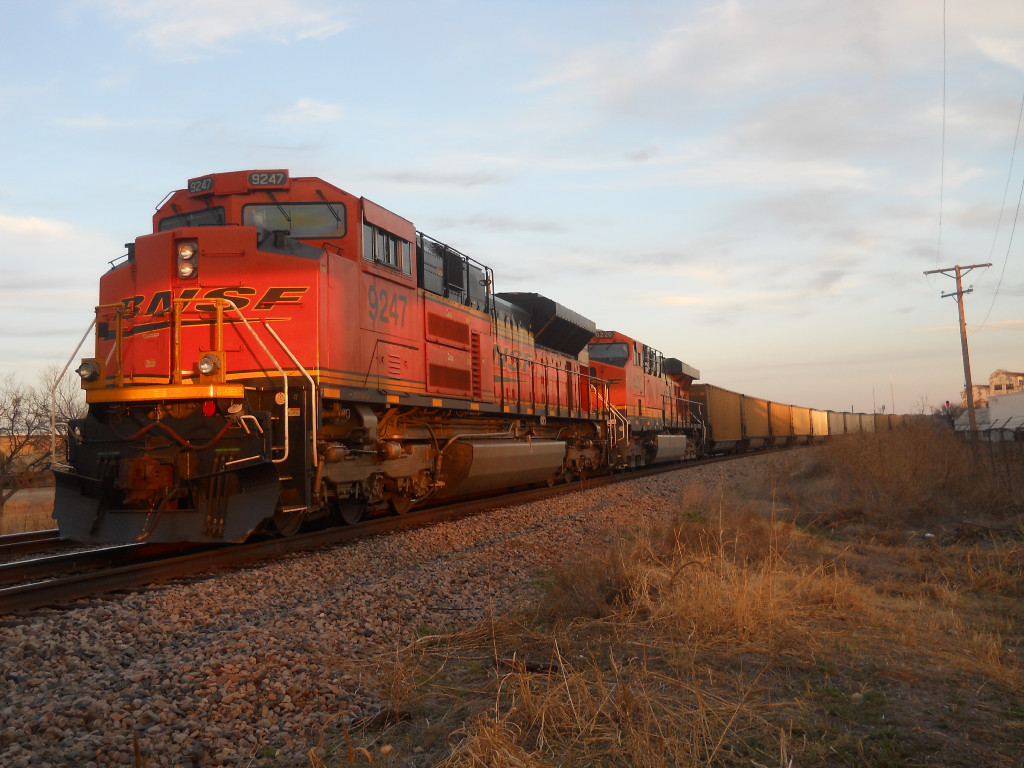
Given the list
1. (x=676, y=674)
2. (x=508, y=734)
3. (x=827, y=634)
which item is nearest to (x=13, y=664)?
(x=508, y=734)

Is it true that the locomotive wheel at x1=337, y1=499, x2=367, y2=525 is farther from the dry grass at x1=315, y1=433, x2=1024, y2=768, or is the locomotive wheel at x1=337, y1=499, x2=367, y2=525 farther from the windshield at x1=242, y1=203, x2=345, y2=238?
the dry grass at x1=315, y1=433, x2=1024, y2=768

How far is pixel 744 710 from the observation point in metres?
3.36

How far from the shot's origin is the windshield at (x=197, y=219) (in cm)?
880

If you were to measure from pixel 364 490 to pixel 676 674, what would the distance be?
6.00m

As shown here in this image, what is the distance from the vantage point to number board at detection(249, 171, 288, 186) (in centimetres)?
875

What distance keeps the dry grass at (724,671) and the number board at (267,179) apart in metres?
5.36

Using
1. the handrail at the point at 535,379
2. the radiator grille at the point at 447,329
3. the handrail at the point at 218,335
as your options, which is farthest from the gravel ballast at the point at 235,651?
the handrail at the point at 535,379

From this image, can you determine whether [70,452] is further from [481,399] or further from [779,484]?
[779,484]

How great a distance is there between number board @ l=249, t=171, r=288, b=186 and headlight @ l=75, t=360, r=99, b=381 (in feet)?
8.58

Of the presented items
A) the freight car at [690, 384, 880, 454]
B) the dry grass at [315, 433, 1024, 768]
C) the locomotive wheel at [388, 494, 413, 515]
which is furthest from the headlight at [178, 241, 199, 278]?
the freight car at [690, 384, 880, 454]

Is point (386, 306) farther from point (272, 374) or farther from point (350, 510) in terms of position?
point (350, 510)

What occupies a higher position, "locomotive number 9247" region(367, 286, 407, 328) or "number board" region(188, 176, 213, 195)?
"number board" region(188, 176, 213, 195)

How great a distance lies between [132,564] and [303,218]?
412cm

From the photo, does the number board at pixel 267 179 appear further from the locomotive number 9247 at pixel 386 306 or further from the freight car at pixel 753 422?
the freight car at pixel 753 422
